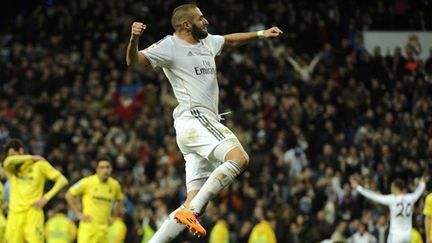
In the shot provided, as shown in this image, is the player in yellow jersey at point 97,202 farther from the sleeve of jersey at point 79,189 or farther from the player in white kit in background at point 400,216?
the player in white kit in background at point 400,216

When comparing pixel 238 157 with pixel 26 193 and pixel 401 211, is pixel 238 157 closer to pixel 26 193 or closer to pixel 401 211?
pixel 26 193

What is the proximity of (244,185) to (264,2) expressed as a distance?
307 inches

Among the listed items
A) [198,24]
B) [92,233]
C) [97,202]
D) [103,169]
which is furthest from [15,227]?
[198,24]

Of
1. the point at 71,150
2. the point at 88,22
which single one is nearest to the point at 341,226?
the point at 71,150

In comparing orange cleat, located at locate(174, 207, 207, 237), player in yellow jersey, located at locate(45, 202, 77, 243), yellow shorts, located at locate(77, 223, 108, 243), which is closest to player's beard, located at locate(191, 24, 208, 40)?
orange cleat, located at locate(174, 207, 207, 237)

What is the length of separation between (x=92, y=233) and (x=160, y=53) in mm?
5814

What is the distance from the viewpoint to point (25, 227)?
14648 millimetres

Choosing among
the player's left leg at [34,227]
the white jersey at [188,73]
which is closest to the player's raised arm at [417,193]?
the player's left leg at [34,227]

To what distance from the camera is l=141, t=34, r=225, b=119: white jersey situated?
10211 millimetres

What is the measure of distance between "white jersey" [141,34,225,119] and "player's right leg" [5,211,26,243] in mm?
5037

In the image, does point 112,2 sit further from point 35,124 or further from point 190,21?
point 190,21

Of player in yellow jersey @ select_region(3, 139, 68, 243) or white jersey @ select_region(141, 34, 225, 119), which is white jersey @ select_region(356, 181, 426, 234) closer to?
player in yellow jersey @ select_region(3, 139, 68, 243)

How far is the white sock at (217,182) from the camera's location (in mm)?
9758

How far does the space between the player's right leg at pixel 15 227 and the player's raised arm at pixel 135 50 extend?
17.8 ft
